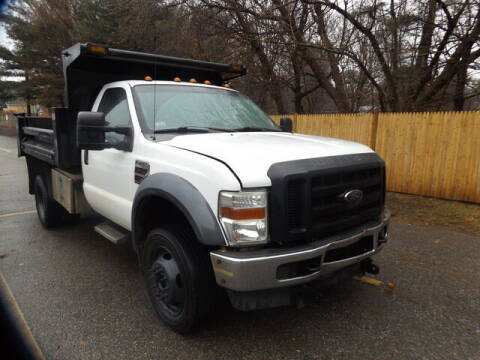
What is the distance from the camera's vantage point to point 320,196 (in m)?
2.44

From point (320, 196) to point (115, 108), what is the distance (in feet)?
8.07

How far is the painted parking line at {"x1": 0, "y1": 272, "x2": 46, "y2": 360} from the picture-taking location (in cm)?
253

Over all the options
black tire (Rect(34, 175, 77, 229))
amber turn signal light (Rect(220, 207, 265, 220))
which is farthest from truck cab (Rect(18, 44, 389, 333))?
black tire (Rect(34, 175, 77, 229))

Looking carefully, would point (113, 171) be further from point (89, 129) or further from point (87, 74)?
point (87, 74)

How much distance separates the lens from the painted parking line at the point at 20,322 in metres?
2.53

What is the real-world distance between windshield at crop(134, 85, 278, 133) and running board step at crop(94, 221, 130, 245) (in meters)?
1.10

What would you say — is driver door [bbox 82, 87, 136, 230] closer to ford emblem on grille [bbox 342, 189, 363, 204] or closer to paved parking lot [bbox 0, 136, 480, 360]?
paved parking lot [bbox 0, 136, 480, 360]

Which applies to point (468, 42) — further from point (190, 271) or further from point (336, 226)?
point (190, 271)

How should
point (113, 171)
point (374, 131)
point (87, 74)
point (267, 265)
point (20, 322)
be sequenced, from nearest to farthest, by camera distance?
point (267, 265)
point (20, 322)
point (113, 171)
point (87, 74)
point (374, 131)

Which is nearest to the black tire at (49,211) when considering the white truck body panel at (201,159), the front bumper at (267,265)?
the white truck body panel at (201,159)

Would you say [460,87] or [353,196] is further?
[460,87]

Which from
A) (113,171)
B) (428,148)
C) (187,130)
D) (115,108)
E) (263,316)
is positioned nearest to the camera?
(263,316)

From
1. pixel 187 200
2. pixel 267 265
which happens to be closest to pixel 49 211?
pixel 187 200

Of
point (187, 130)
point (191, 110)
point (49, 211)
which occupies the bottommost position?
point (49, 211)
